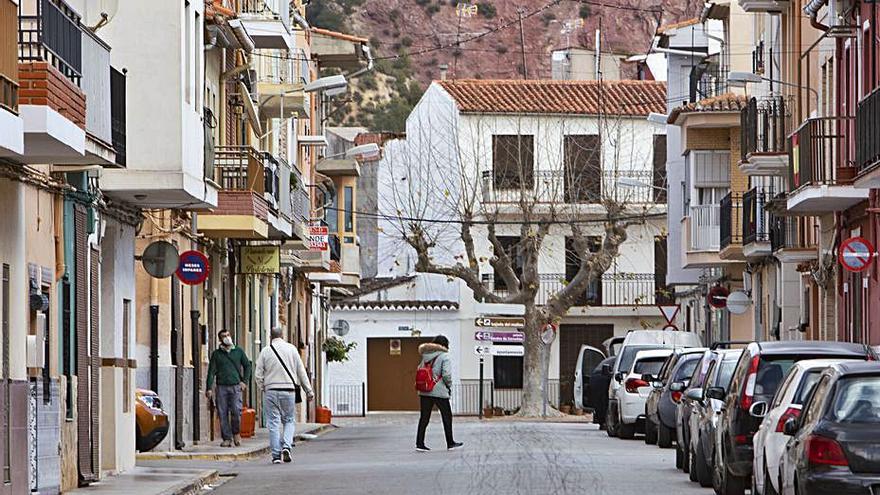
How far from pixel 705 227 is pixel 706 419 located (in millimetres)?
30198

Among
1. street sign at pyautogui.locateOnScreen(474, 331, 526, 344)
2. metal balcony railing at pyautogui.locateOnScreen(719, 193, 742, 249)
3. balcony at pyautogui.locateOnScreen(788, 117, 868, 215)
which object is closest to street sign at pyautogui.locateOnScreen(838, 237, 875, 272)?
balcony at pyautogui.locateOnScreen(788, 117, 868, 215)

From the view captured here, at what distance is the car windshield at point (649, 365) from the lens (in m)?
36.3

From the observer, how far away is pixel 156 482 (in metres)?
23.0

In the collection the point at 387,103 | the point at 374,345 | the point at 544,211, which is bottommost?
the point at 374,345

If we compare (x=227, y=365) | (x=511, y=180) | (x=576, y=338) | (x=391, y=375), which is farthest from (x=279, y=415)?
(x=576, y=338)

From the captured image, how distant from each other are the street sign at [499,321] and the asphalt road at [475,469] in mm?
29738

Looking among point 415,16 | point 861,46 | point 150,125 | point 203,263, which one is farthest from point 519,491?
point 415,16

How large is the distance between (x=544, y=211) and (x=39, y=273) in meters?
44.6

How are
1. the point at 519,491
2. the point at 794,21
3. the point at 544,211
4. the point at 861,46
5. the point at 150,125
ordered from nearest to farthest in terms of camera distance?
the point at 519,491
the point at 150,125
the point at 861,46
the point at 794,21
the point at 544,211

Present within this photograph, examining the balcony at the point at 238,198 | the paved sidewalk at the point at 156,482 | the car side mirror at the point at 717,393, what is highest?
the balcony at the point at 238,198

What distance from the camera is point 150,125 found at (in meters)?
26.2

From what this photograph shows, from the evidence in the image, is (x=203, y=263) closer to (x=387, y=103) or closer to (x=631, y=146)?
(x=631, y=146)

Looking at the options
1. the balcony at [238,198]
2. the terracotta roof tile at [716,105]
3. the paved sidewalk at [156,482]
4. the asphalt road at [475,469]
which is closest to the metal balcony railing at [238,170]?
the balcony at [238,198]

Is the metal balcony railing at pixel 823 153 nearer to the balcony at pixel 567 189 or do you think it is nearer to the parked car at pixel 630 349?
the parked car at pixel 630 349
